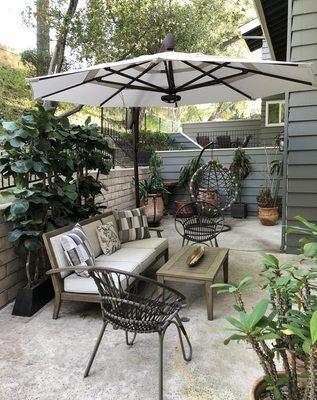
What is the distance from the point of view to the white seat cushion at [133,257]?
311cm

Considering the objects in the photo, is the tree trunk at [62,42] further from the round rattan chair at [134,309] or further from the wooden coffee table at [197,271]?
the round rattan chair at [134,309]

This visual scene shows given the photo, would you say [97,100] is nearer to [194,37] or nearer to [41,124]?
[41,124]

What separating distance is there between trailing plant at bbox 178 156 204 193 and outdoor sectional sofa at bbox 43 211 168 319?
3.72m

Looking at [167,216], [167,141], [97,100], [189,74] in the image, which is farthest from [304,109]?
[167,141]

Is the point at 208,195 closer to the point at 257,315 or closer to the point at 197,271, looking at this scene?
the point at 197,271

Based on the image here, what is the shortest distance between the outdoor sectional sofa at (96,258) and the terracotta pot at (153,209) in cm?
245

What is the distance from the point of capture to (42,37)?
8164 millimetres

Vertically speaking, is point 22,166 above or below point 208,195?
above

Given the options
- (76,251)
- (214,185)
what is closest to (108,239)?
(76,251)

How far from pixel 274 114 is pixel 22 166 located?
8.79m

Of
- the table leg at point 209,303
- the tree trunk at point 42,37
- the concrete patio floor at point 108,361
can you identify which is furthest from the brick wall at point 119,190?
the tree trunk at point 42,37

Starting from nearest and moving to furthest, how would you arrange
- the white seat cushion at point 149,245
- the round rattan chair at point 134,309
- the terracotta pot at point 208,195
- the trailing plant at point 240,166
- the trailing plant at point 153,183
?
1. the round rattan chair at point 134,309
2. the white seat cushion at point 149,245
3. the trailing plant at point 153,183
4. the terracotta pot at point 208,195
5. the trailing plant at point 240,166

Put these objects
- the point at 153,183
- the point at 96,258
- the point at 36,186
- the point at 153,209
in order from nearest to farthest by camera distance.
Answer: the point at 36,186
the point at 96,258
the point at 153,209
the point at 153,183

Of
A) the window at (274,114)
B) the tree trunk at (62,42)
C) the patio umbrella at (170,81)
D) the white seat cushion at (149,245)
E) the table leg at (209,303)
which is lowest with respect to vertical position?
the table leg at (209,303)
